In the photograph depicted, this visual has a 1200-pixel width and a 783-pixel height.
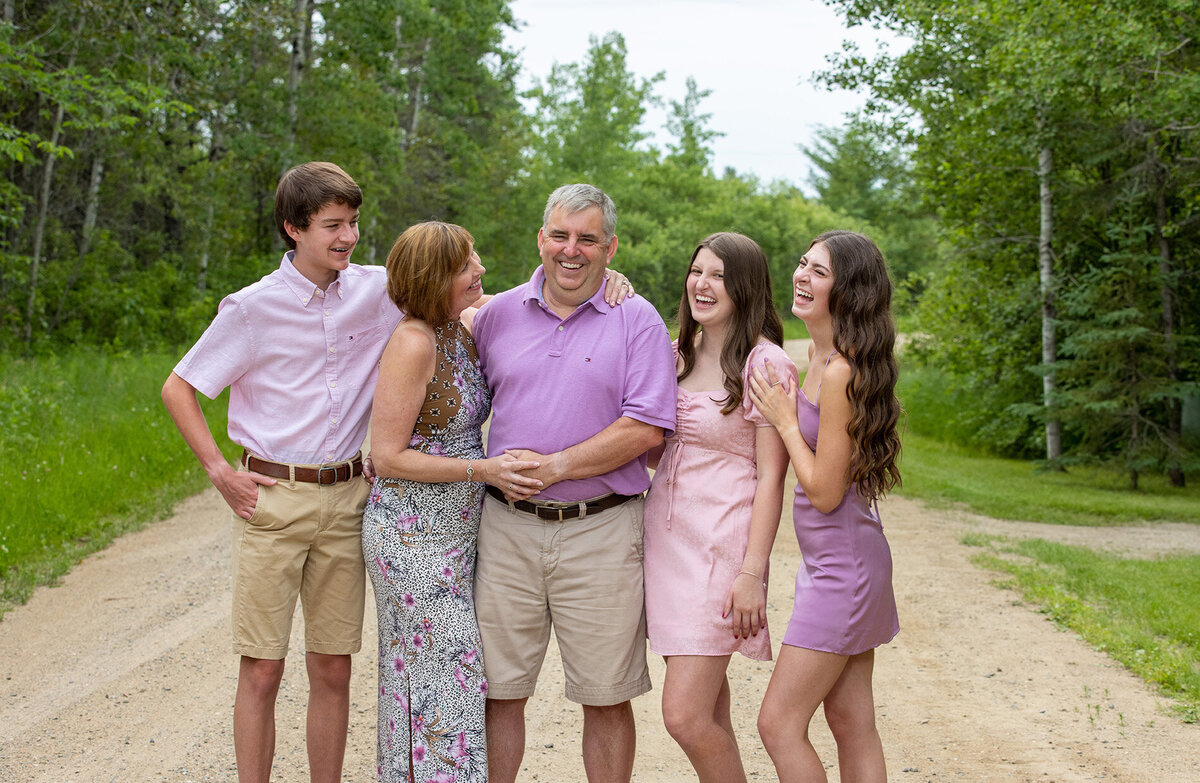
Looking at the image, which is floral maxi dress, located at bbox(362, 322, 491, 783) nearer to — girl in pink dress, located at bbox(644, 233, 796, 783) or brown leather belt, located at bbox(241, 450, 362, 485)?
brown leather belt, located at bbox(241, 450, 362, 485)

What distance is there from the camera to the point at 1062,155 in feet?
50.4

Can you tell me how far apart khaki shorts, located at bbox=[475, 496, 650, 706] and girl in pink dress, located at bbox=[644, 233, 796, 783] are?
0.32 feet

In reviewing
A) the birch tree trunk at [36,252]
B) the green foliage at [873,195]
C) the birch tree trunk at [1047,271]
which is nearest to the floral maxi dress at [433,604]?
the birch tree trunk at [1047,271]

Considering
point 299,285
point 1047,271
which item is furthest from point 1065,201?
point 299,285

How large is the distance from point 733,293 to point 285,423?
161 centimetres

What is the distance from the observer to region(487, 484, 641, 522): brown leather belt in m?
3.63

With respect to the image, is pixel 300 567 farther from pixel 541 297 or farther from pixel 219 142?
pixel 219 142

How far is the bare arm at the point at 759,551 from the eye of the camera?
3.49 meters

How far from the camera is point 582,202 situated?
11.9 feet

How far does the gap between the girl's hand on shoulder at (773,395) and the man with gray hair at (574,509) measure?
0.92 ft

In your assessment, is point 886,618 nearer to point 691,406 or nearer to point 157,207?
point 691,406

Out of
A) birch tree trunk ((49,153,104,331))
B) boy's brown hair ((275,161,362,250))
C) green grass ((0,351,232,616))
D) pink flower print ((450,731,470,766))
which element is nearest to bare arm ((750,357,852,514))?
pink flower print ((450,731,470,766))

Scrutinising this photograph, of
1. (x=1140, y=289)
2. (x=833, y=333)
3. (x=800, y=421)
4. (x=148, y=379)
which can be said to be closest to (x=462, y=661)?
(x=800, y=421)

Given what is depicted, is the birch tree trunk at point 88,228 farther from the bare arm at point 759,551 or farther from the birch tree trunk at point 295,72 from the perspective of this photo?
the bare arm at point 759,551
